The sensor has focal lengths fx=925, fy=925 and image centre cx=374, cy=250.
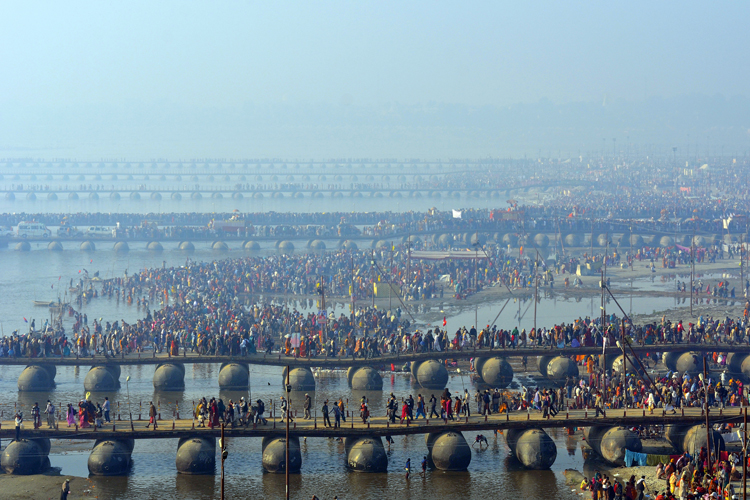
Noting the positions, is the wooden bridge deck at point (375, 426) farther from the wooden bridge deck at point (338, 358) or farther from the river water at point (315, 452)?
the wooden bridge deck at point (338, 358)

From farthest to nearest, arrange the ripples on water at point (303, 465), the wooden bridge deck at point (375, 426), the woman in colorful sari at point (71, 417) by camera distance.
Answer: the woman in colorful sari at point (71, 417), the wooden bridge deck at point (375, 426), the ripples on water at point (303, 465)

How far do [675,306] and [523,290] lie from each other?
37.3 feet

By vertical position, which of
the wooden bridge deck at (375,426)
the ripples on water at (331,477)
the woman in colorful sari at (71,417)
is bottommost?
the ripples on water at (331,477)

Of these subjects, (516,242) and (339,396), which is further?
(516,242)

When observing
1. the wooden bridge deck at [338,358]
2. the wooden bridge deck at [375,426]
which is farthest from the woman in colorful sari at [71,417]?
the wooden bridge deck at [338,358]

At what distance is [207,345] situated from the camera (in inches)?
1654

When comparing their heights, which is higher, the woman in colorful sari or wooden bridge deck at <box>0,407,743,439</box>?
the woman in colorful sari

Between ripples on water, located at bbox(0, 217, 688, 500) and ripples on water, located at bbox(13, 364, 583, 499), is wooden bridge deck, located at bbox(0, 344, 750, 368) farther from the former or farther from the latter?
ripples on water, located at bbox(13, 364, 583, 499)

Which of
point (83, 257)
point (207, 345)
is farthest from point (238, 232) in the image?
point (207, 345)

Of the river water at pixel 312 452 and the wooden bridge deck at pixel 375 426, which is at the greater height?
the wooden bridge deck at pixel 375 426

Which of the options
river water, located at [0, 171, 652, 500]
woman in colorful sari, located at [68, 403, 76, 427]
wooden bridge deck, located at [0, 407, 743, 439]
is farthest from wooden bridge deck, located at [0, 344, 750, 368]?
woman in colorful sari, located at [68, 403, 76, 427]

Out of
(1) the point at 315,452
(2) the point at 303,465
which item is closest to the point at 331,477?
(2) the point at 303,465

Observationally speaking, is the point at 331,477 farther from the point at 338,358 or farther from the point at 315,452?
the point at 338,358

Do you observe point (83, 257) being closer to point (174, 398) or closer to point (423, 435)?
point (174, 398)
